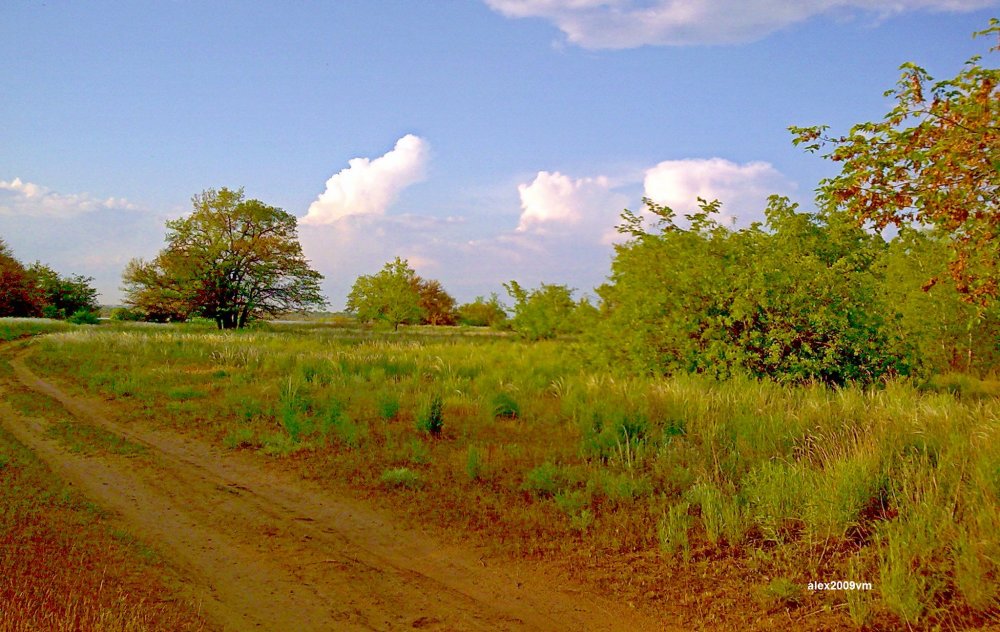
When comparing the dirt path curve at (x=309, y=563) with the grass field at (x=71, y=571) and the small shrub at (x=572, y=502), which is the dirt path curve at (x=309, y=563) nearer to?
the grass field at (x=71, y=571)

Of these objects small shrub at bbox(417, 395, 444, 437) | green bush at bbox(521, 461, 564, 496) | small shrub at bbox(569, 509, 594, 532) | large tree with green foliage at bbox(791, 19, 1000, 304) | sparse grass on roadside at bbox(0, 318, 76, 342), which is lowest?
small shrub at bbox(569, 509, 594, 532)

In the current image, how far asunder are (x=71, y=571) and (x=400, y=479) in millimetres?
3492

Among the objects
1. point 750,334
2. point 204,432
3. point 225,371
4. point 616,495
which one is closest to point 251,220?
point 225,371

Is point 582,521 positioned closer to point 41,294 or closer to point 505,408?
point 505,408

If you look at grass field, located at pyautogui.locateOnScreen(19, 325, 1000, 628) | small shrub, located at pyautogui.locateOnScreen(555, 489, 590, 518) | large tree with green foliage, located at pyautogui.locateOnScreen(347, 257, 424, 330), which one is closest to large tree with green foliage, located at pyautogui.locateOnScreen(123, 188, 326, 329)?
large tree with green foliage, located at pyautogui.locateOnScreen(347, 257, 424, 330)

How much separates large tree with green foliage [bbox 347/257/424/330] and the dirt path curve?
34.8 meters

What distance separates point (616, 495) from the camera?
6.57 meters

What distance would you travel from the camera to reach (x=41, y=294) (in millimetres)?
54750

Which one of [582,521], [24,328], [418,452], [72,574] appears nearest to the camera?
[72,574]

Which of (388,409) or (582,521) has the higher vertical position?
(388,409)

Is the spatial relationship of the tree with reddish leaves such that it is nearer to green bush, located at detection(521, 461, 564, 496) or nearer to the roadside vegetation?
the roadside vegetation

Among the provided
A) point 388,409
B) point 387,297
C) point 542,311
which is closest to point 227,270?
point 387,297

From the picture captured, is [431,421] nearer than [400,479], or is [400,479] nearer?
[400,479]

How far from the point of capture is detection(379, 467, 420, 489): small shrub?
7422mm
